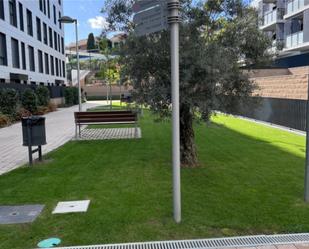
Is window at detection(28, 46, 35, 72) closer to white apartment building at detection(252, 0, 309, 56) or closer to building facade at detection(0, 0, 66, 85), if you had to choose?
building facade at detection(0, 0, 66, 85)

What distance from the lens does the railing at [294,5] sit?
96.9 ft

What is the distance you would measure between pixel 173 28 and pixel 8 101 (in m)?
15.7

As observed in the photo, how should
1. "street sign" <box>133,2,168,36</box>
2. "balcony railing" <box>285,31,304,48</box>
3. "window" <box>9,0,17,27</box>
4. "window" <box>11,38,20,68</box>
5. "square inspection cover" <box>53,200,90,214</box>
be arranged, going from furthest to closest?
1. "balcony railing" <box>285,31,304,48</box>
2. "window" <box>9,0,17,27</box>
3. "window" <box>11,38,20,68</box>
4. "square inspection cover" <box>53,200,90,214</box>
5. "street sign" <box>133,2,168,36</box>

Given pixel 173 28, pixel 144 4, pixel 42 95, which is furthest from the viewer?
pixel 42 95

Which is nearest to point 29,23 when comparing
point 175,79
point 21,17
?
point 21,17

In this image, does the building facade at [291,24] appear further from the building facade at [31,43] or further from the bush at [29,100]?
the building facade at [31,43]

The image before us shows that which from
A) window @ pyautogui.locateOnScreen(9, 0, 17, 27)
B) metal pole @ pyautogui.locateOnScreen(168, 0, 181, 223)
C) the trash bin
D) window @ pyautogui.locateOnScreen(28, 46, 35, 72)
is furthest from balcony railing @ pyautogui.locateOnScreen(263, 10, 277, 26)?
metal pole @ pyautogui.locateOnScreen(168, 0, 181, 223)

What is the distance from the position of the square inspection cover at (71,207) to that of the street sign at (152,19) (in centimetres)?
251

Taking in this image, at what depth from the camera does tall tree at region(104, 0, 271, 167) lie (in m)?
5.80

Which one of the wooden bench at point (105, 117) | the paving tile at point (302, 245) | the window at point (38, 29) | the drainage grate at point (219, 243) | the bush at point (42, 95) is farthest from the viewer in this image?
the window at point (38, 29)

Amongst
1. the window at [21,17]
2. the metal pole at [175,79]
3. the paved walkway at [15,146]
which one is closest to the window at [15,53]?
the window at [21,17]

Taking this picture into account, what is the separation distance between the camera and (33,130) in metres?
7.55

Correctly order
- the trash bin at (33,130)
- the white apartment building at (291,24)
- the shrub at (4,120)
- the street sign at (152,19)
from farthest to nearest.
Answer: the white apartment building at (291,24)
the shrub at (4,120)
the trash bin at (33,130)
the street sign at (152,19)

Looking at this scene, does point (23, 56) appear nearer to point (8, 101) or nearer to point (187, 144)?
point (8, 101)
